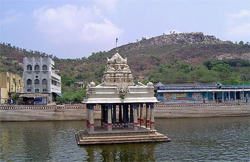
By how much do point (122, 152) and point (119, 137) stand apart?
9.88 feet

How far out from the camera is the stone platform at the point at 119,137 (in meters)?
25.2

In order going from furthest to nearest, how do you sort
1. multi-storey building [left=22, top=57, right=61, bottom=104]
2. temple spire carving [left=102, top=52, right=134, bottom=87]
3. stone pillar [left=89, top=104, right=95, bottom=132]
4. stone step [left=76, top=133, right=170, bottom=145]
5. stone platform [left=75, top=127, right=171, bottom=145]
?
1. multi-storey building [left=22, top=57, right=61, bottom=104]
2. temple spire carving [left=102, top=52, right=134, bottom=87]
3. stone pillar [left=89, top=104, right=95, bottom=132]
4. stone platform [left=75, top=127, right=171, bottom=145]
5. stone step [left=76, top=133, right=170, bottom=145]

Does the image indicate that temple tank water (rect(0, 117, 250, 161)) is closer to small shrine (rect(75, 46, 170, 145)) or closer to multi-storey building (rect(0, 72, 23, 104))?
small shrine (rect(75, 46, 170, 145))

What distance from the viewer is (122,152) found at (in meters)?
22.7

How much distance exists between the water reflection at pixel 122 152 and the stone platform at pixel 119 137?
58 cm

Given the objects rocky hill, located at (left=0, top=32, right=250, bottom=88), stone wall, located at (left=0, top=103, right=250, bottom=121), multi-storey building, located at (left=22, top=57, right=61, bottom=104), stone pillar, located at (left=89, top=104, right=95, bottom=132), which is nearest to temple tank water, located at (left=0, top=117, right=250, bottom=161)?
stone pillar, located at (left=89, top=104, right=95, bottom=132)

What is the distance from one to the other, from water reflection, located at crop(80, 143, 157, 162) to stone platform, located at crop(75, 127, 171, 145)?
58 centimetres

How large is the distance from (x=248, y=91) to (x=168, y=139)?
40.5 meters

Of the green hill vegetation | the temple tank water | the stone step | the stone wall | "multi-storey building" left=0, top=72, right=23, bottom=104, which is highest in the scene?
the green hill vegetation

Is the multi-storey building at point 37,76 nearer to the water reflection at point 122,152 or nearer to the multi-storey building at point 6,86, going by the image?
the multi-storey building at point 6,86

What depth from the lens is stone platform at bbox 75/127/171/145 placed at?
2519 centimetres

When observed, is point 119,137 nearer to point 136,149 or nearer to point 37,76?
point 136,149

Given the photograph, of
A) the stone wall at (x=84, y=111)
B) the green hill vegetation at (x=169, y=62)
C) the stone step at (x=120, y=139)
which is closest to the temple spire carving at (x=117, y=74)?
the stone step at (x=120, y=139)

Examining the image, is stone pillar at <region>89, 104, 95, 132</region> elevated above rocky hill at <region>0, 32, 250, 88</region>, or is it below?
below
